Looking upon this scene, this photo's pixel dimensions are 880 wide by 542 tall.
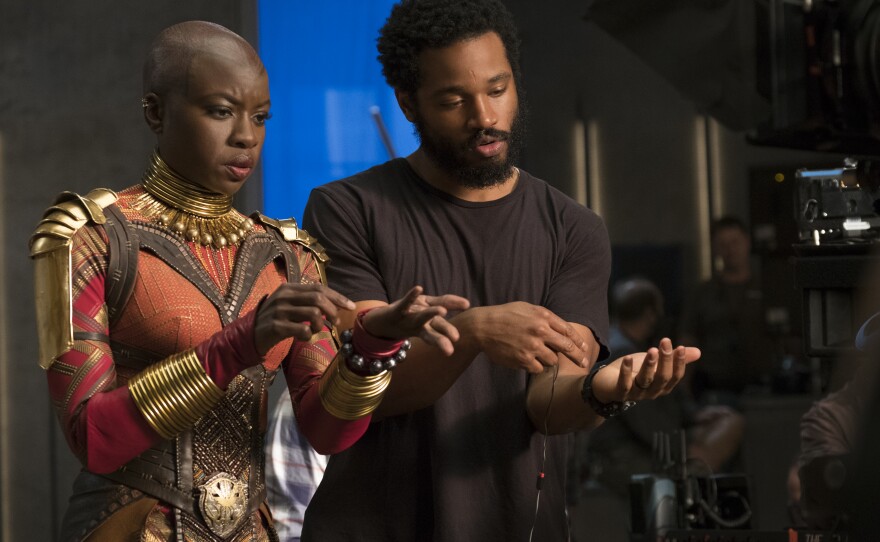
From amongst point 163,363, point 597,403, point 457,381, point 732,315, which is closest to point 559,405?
point 597,403

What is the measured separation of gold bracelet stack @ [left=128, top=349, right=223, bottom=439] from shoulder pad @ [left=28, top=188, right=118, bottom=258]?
248mm

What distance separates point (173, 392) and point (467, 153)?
812 millimetres

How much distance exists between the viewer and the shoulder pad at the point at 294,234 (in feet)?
7.16

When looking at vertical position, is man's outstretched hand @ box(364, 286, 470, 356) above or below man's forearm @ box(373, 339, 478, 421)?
above

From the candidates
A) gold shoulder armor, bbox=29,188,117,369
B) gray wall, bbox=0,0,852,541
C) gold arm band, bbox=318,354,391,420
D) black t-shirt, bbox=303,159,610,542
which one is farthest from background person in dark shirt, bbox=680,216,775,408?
gold shoulder armor, bbox=29,188,117,369

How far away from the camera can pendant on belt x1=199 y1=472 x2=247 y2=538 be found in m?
1.92

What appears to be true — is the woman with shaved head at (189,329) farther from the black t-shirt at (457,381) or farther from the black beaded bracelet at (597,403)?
the black beaded bracelet at (597,403)

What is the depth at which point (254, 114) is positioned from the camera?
79.9 inches

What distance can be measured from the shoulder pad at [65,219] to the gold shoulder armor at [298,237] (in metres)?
0.30

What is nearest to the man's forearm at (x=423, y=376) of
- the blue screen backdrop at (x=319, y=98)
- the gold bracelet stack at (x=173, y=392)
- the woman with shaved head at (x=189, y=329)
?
the woman with shaved head at (x=189, y=329)

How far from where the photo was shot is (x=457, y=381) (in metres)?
2.38

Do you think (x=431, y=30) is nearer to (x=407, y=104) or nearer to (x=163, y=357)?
(x=407, y=104)

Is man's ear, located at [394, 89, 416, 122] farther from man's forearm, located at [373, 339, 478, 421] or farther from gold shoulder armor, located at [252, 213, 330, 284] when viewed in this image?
man's forearm, located at [373, 339, 478, 421]

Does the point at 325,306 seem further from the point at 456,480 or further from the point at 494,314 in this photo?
the point at 456,480
